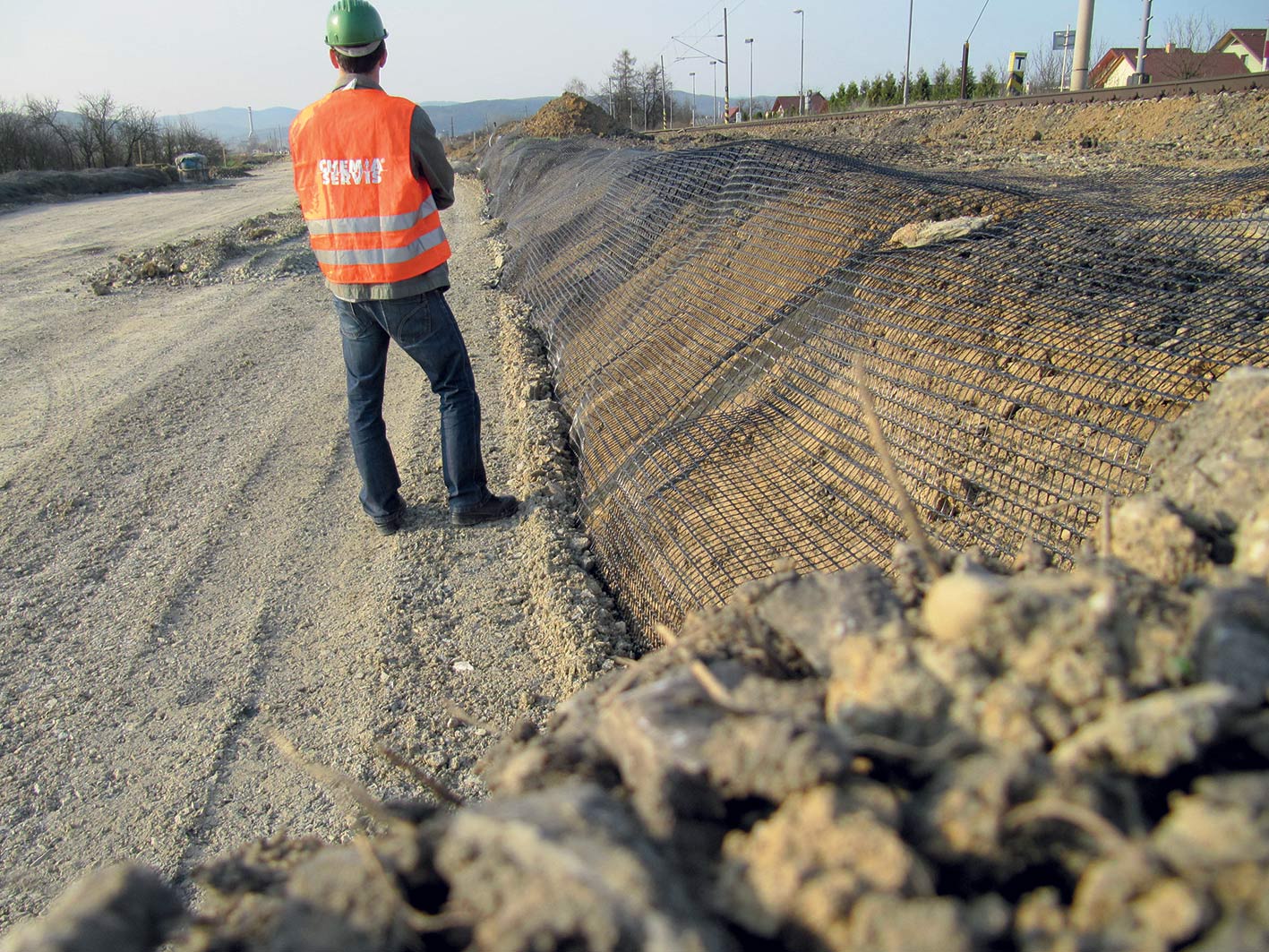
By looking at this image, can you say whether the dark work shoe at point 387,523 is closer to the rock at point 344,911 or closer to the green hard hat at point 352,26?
the green hard hat at point 352,26

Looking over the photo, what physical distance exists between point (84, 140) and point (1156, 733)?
45516 millimetres

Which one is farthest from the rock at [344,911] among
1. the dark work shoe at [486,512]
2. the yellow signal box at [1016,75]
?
the yellow signal box at [1016,75]

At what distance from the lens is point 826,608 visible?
1471 mm

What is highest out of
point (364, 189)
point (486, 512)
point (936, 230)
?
point (364, 189)

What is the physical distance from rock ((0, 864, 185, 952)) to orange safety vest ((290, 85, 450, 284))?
288 cm

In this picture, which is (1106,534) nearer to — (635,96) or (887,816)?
(887,816)

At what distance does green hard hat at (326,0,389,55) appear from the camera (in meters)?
3.44

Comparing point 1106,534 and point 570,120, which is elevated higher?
point 570,120

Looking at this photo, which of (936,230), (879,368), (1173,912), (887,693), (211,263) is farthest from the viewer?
(211,263)

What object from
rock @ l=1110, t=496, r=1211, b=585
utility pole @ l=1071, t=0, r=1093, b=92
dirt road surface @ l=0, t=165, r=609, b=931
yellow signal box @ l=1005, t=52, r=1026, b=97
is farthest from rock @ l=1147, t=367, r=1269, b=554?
yellow signal box @ l=1005, t=52, r=1026, b=97

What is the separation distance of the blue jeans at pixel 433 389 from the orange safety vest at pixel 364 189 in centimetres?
19

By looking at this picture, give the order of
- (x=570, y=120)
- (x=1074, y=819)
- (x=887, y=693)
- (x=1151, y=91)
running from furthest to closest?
(x=570, y=120)
(x=1151, y=91)
(x=887, y=693)
(x=1074, y=819)

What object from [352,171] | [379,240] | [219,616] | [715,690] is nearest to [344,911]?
[715,690]

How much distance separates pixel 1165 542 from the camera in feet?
4.71
